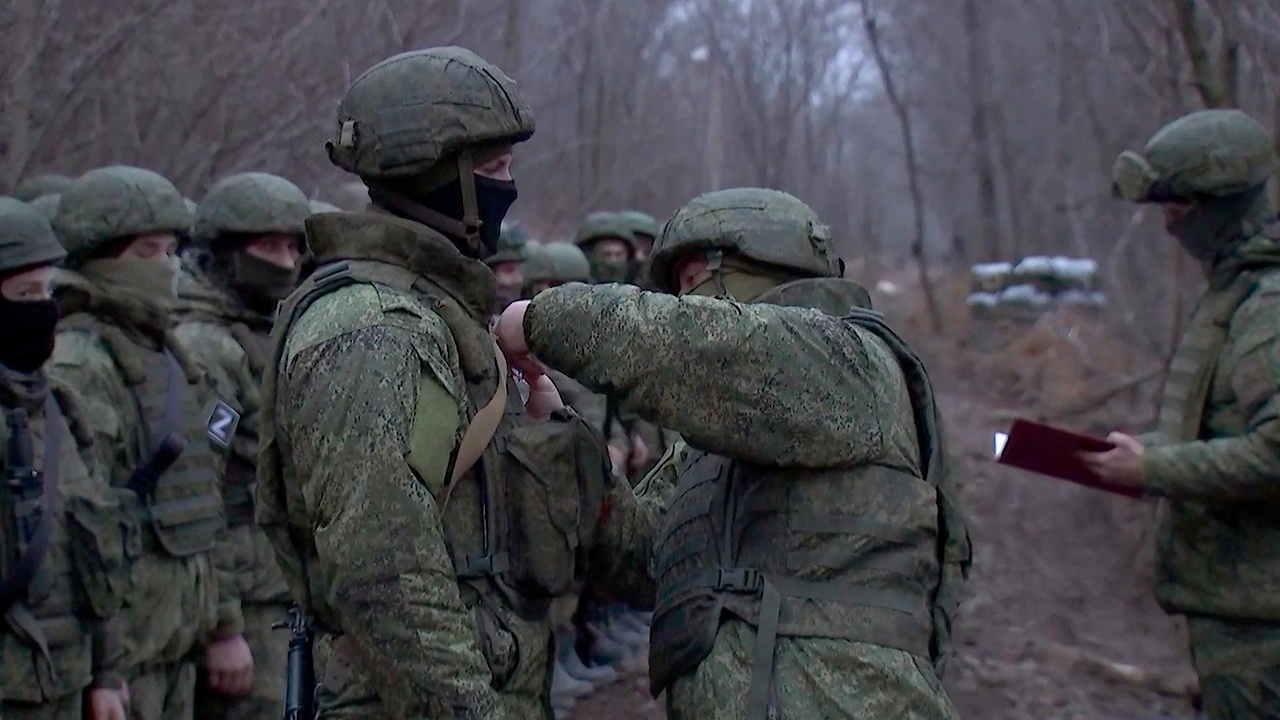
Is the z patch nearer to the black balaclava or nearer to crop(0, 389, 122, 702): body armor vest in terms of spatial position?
crop(0, 389, 122, 702): body armor vest

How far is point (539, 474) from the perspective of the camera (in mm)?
2900

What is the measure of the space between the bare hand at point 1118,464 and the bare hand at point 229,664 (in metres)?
3.14

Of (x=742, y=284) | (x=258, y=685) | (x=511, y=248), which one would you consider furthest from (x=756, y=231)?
(x=511, y=248)

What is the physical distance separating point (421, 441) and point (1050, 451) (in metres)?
2.33

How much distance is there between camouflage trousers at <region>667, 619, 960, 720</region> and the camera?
2.89 metres

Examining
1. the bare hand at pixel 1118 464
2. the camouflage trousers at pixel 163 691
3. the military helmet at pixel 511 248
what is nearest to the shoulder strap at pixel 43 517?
the camouflage trousers at pixel 163 691

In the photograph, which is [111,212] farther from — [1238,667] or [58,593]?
[1238,667]

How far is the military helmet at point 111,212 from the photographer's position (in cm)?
491

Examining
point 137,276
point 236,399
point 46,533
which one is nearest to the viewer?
point 46,533

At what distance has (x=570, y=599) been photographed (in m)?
8.22

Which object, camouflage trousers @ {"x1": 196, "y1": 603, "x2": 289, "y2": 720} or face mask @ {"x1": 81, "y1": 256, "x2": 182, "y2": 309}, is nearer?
face mask @ {"x1": 81, "y1": 256, "x2": 182, "y2": 309}

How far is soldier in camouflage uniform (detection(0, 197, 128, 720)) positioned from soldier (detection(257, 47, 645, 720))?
4.84 feet

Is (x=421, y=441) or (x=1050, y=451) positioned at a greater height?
(x=421, y=441)

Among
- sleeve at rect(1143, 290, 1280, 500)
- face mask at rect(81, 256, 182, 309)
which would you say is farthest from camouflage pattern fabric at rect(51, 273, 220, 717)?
sleeve at rect(1143, 290, 1280, 500)
